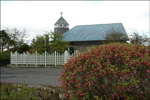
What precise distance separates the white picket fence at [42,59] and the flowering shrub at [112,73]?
13.1m

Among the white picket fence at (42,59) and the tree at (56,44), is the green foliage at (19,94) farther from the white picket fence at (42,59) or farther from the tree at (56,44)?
the tree at (56,44)

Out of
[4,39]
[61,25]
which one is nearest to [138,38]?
[61,25]

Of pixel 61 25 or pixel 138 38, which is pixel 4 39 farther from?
pixel 138 38

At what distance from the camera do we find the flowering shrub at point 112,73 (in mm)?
3320

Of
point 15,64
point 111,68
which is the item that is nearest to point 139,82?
point 111,68

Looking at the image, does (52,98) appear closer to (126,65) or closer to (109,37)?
(126,65)

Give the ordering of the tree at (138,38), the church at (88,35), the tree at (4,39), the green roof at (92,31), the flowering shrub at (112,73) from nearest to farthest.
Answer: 1. the flowering shrub at (112,73)
2. the tree at (138,38)
3. the church at (88,35)
4. the green roof at (92,31)
5. the tree at (4,39)

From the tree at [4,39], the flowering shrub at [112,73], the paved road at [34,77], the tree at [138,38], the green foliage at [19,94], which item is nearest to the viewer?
the flowering shrub at [112,73]

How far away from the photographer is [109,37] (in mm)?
19422

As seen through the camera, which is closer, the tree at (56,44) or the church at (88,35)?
the tree at (56,44)

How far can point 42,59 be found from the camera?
1795 centimetres

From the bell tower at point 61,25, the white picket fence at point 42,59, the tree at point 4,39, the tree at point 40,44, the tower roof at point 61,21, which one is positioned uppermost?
the tower roof at point 61,21

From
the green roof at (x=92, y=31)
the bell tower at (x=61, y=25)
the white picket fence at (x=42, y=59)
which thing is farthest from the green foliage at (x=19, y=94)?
the bell tower at (x=61, y=25)

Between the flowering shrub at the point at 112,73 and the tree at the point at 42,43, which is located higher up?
the tree at the point at 42,43
